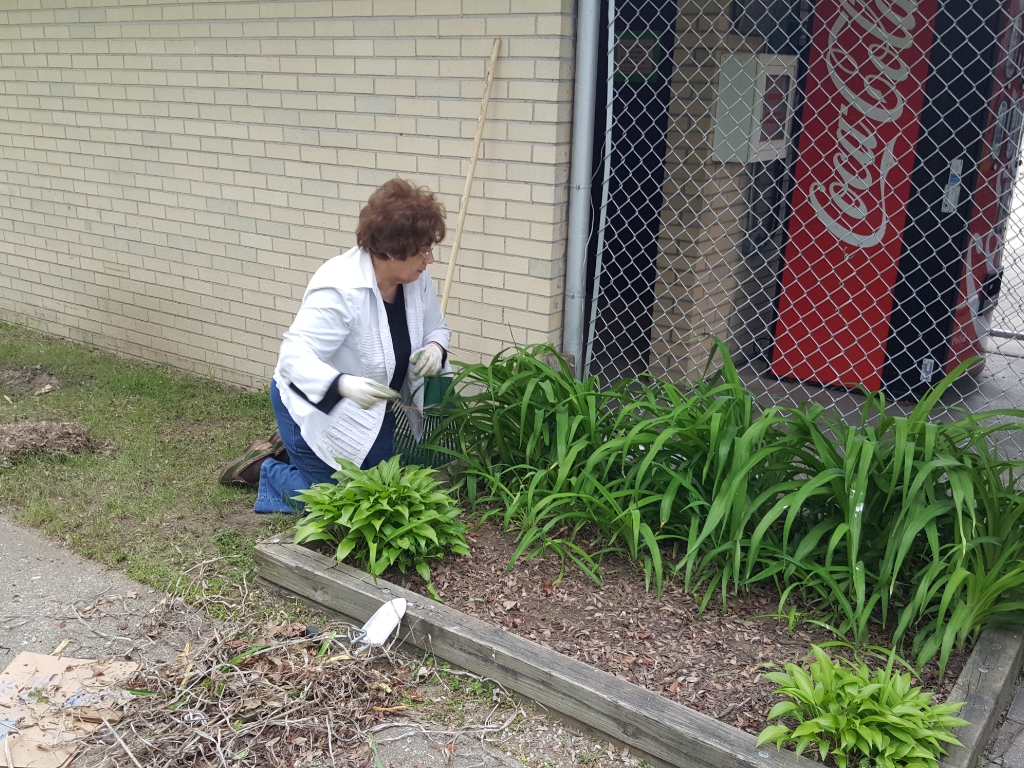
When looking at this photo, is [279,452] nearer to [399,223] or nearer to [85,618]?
[85,618]

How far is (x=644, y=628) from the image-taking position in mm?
3020

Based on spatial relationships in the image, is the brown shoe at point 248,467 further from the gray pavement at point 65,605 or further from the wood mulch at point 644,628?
the wood mulch at point 644,628

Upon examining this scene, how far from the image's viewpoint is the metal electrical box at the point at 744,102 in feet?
15.7

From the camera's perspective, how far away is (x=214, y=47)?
5352 mm

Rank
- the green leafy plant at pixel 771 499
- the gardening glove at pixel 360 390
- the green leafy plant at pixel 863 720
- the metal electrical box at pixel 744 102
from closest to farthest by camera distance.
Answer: the green leafy plant at pixel 863 720 < the green leafy plant at pixel 771 499 < the gardening glove at pixel 360 390 < the metal electrical box at pixel 744 102

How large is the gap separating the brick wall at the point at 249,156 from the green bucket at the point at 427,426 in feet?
2.27

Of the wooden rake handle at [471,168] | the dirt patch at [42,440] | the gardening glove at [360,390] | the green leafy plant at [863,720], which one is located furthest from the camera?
the dirt patch at [42,440]

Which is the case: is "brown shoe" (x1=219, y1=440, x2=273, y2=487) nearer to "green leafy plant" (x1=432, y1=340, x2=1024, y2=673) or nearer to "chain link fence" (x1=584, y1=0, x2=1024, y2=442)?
"green leafy plant" (x1=432, y1=340, x2=1024, y2=673)

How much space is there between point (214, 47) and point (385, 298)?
103 inches

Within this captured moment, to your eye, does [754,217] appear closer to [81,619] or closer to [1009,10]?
[1009,10]

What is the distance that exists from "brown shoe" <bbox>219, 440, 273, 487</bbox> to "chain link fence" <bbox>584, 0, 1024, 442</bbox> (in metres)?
1.67

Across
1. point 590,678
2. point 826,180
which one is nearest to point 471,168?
point 826,180

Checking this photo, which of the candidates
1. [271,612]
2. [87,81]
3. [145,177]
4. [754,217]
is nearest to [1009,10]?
[754,217]

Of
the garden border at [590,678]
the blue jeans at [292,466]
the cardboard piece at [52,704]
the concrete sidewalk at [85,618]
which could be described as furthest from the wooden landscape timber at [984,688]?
the cardboard piece at [52,704]
